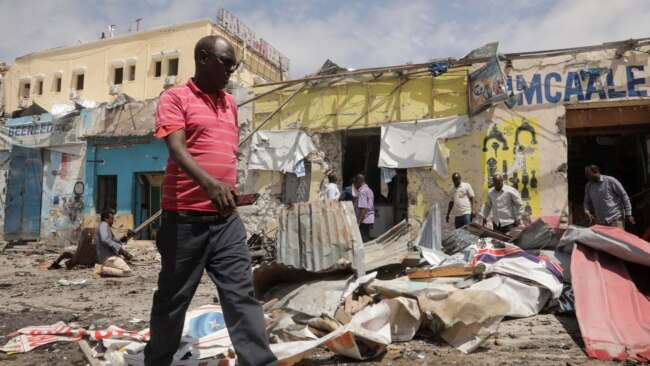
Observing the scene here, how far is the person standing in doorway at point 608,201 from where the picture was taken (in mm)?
6254

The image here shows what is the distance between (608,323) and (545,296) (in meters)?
0.87

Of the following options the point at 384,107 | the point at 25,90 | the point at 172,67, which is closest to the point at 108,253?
the point at 384,107

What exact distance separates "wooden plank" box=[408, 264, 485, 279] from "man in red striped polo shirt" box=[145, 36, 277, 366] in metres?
2.62

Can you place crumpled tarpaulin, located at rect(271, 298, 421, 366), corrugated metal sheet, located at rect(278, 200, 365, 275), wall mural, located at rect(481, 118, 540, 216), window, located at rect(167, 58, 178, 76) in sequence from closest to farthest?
crumpled tarpaulin, located at rect(271, 298, 421, 366) → corrugated metal sheet, located at rect(278, 200, 365, 275) → wall mural, located at rect(481, 118, 540, 216) → window, located at rect(167, 58, 178, 76)

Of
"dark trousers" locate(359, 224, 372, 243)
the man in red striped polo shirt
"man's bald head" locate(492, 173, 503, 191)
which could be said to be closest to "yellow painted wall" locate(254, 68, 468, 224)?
"dark trousers" locate(359, 224, 372, 243)

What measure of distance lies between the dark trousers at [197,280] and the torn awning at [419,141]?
8.39m

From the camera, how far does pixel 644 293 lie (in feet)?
11.3

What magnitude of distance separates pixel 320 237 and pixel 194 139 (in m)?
2.38

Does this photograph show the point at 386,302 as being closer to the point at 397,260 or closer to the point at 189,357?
the point at 189,357

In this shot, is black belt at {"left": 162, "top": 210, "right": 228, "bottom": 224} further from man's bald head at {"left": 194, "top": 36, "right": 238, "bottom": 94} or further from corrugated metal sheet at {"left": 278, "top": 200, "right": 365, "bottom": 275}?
corrugated metal sheet at {"left": 278, "top": 200, "right": 365, "bottom": 275}

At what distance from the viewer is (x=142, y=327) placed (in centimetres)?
367

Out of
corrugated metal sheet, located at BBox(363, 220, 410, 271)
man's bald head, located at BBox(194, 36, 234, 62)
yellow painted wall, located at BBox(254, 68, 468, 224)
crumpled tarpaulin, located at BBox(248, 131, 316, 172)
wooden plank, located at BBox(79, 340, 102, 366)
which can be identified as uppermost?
yellow painted wall, located at BBox(254, 68, 468, 224)

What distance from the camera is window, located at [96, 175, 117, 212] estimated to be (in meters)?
14.9

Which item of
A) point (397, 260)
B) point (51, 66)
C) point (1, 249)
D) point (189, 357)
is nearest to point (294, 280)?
point (397, 260)
